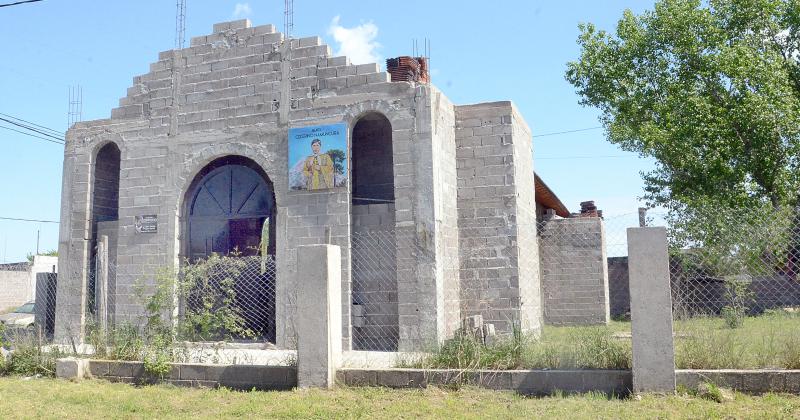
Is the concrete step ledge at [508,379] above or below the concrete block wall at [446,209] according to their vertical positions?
below

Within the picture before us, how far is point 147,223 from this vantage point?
564 inches

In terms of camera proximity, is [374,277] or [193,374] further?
[374,277]

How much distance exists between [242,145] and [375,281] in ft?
13.1

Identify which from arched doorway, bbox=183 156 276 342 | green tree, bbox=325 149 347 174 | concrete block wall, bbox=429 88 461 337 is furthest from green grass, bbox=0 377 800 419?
arched doorway, bbox=183 156 276 342

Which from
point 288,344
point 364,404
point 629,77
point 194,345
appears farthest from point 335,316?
point 629,77

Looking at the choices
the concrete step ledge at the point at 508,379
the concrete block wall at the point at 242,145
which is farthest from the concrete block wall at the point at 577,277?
the concrete step ledge at the point at 508,379

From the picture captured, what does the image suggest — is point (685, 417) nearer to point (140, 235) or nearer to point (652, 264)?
point (652, 264)

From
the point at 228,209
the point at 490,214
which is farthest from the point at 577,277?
the point at 228,209

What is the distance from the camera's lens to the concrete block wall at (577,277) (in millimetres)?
18891

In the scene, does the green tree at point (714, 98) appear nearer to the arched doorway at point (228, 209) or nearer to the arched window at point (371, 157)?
the arched window at point (371, 157)

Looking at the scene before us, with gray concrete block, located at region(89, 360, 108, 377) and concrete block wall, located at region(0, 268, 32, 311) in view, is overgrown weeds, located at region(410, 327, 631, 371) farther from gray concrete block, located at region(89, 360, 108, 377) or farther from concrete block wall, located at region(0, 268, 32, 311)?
concrete block wall, located at region(0, 268, 32, 311)

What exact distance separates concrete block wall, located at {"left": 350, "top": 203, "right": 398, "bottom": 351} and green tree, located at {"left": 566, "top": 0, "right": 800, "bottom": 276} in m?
11.0

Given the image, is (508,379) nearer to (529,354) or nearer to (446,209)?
(529,354)

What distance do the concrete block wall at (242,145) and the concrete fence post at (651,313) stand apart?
5.26m
